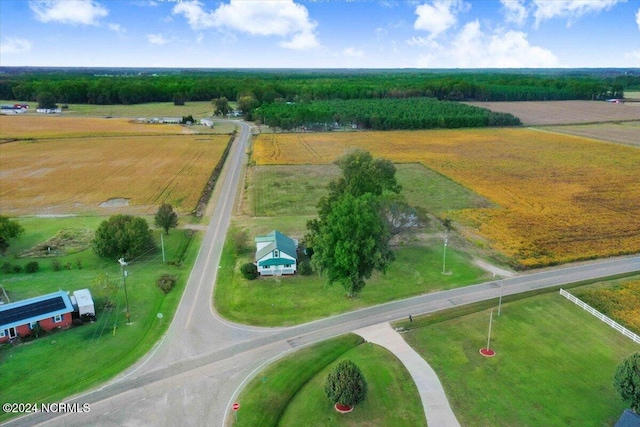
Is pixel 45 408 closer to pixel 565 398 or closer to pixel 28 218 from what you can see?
pixel 565 398

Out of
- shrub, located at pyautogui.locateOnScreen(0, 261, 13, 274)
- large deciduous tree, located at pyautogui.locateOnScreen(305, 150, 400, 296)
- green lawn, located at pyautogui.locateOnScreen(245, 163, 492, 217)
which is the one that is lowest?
shrub, located at pyautogui.locateOnScreen(0, 261, 13, 274)

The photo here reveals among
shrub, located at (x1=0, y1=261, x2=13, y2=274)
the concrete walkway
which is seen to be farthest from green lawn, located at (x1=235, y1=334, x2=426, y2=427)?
shrub, located at (x1=0, y1=261, x2=13, y2=274)

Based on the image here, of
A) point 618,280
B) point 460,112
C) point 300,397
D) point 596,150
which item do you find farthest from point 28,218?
point 460,112

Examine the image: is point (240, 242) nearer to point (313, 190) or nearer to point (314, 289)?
point (314, 289)

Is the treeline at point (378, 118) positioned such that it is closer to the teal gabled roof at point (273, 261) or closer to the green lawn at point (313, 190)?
the green lawn at point (313, 190)

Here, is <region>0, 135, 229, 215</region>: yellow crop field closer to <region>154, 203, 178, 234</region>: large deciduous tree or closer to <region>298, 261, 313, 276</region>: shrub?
<region>154, 203, 178, 234</region>: large deciduous tree

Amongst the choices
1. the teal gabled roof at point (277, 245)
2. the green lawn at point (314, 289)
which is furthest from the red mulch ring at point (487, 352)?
the teal gabled roof at point (277, 245)
